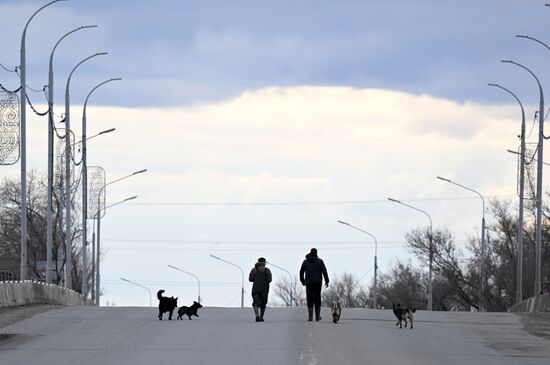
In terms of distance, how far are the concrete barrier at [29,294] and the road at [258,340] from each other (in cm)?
155

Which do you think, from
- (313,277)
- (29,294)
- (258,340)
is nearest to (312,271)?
(313,277)

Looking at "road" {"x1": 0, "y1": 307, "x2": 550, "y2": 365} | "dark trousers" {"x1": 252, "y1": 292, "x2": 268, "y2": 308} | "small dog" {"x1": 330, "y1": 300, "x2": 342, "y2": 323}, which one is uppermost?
"dark trousers" {"x1": 252, "y1": 292, "x2": 268, "y2": 308}

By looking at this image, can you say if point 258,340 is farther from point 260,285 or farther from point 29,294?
point 29,294

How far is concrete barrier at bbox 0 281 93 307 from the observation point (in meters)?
37.8

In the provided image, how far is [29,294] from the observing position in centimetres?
4188

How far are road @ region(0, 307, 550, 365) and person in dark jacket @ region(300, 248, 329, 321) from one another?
57 cm

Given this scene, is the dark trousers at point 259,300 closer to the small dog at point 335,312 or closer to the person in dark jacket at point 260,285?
the person in dark jacket at point 260,285

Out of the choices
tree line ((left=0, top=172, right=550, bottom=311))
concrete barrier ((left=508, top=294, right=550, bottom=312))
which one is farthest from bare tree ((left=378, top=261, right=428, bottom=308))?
concrete barrier ((left=508, top=294, right=550, bottom=312))

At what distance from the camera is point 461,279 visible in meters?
105

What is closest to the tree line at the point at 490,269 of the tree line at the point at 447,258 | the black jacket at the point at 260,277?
the tree line at the point at 447,258

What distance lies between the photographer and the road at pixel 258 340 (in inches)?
938

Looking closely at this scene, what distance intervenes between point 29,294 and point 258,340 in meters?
16.2

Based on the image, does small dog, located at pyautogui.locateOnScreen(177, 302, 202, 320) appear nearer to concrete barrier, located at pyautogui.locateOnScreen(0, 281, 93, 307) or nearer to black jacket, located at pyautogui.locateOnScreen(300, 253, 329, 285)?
black jacket, located at pyautogui.locateOnScreen(300, 253, 329, 285)

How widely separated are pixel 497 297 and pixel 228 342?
265 feet
